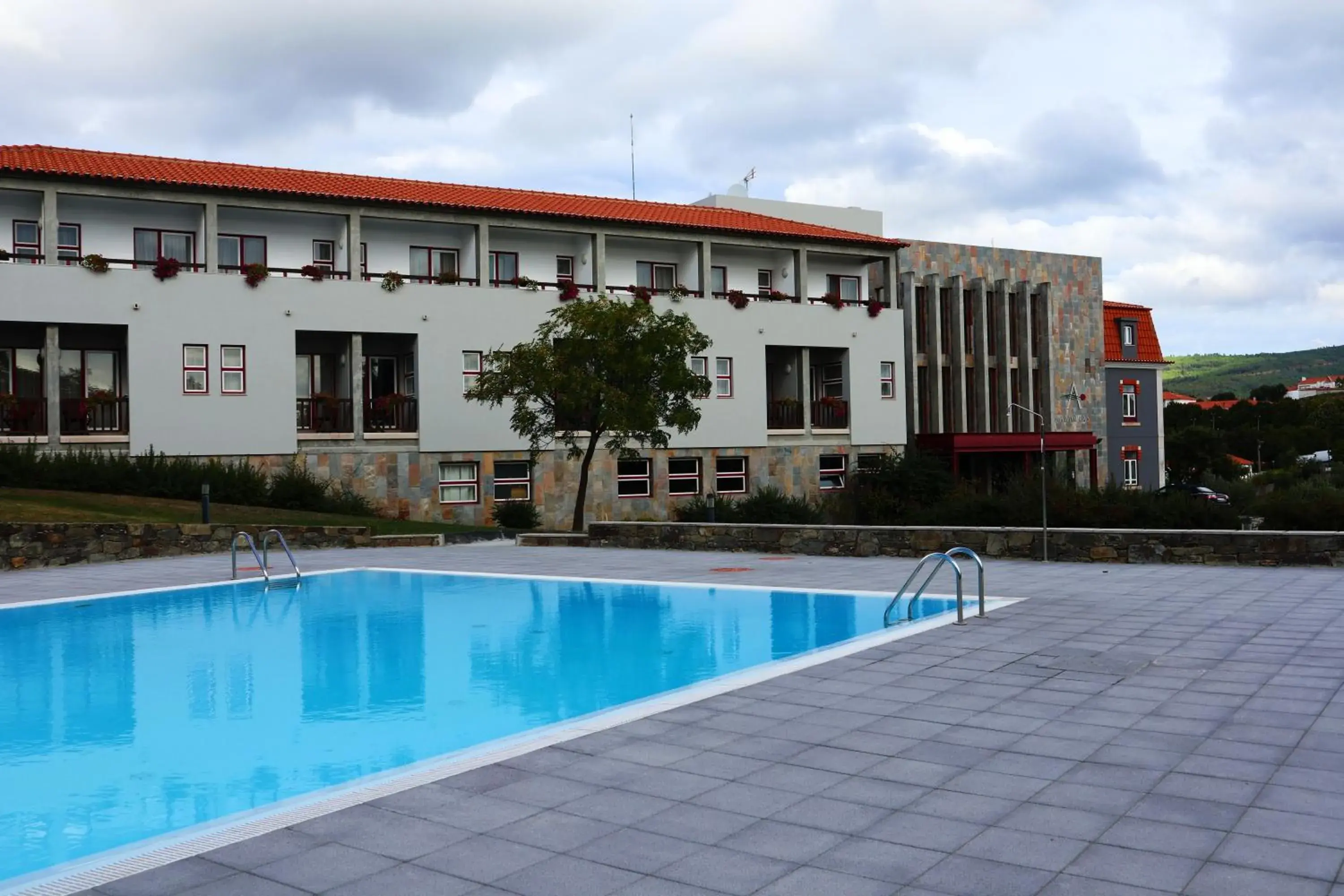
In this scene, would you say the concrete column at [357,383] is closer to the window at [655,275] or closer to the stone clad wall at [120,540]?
the stone clad wall at [120,540]

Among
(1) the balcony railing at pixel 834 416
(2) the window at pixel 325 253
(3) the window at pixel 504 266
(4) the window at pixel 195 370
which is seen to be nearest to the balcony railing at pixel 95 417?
(4) the window at pixel 195 370

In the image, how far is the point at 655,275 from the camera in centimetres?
3747

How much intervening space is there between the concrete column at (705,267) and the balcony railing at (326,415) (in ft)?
39.5

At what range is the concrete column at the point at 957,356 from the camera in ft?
147

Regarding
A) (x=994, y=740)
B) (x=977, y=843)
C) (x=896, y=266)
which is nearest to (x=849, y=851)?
(x=977, y=843)

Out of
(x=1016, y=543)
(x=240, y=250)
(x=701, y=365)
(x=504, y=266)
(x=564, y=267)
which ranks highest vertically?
(x=564, y=267)

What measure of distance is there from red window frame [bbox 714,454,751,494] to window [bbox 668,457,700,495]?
0.71 meters

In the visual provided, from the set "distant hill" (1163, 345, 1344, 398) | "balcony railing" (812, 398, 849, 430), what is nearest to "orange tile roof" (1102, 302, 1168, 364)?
"balcony railing" (812, 398, 849, 430)

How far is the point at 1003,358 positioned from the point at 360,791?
144 ft

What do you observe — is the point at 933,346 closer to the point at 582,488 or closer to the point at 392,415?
the point at 582,488

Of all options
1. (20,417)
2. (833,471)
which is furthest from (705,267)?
(20,417)

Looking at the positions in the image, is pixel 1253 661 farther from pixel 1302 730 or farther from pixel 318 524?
pixel 318 524

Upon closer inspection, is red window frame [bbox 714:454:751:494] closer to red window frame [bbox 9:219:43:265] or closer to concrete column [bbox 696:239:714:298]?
concrete column [bbox 696:239:714:298]

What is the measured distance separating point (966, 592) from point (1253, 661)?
5514 mm
